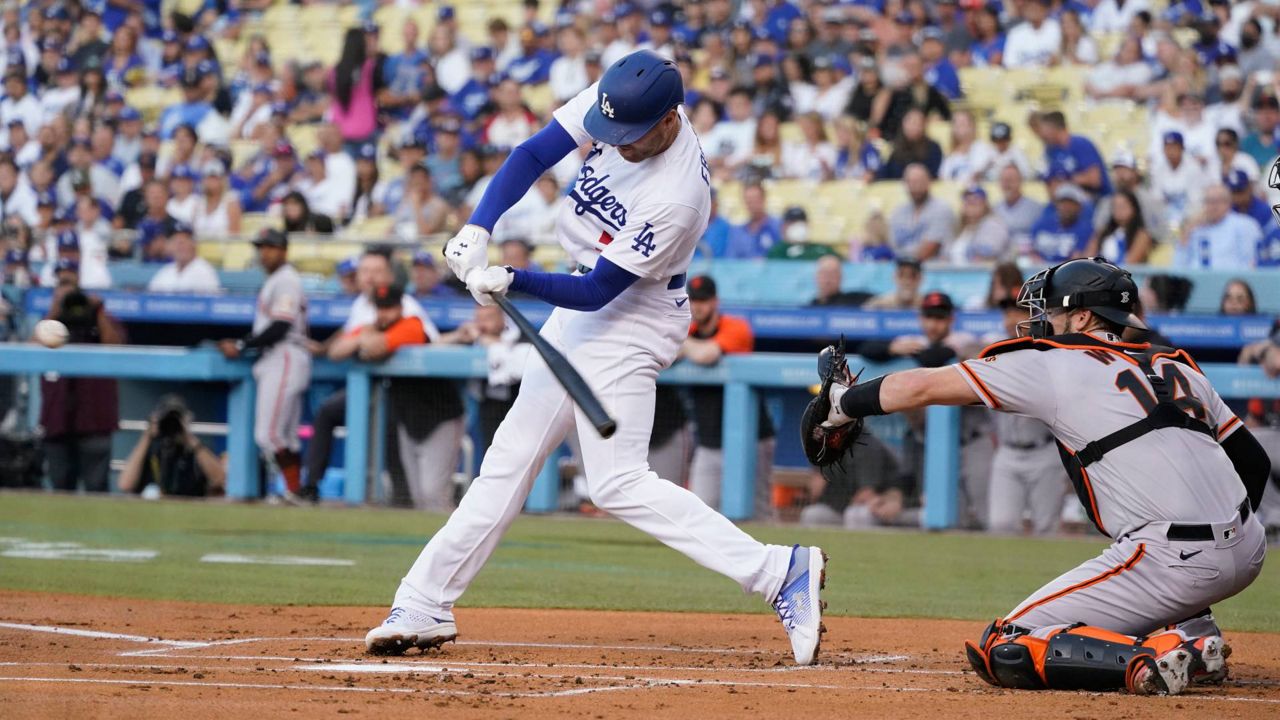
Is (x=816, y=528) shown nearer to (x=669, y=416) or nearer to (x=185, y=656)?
(x=669, y=416)

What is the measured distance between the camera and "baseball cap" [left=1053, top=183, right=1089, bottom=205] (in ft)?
40.2

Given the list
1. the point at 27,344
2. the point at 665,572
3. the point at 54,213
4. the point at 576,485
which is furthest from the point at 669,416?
the point at 54,213

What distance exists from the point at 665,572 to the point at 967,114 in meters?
6.49

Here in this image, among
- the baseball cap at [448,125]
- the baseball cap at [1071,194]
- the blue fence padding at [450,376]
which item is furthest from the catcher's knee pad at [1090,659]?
the baseball cap at [448,125]

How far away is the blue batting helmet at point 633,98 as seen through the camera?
491 cm

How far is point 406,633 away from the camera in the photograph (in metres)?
5.07

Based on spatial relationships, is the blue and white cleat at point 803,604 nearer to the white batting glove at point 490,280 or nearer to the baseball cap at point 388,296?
the white batting glove at point 490,280

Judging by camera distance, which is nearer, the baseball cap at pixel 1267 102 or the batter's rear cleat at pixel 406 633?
the batter's rear cleat at pixel 406 633

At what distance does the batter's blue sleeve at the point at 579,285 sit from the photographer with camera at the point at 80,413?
27.4ft

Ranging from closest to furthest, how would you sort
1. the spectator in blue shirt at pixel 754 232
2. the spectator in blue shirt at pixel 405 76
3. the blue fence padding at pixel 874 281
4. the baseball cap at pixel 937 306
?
1. the baseball cap at pixel 937 306
2. the blue fence padding at pixel 874 281
3. the spectator in blue shirt at pixel 754 232
4. the spectator in blue shirt at pixel 405 76

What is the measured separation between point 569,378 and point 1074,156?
883 cm

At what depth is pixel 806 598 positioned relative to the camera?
4996mm

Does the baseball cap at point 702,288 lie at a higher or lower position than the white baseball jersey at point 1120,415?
higher

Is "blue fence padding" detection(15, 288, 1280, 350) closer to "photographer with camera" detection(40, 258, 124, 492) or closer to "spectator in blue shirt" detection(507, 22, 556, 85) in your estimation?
"photographer with camera" detection(40, 258, 124, 492)
